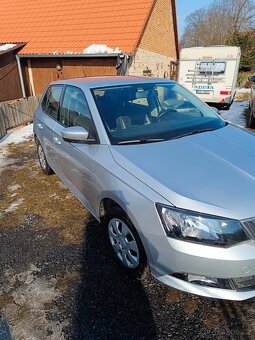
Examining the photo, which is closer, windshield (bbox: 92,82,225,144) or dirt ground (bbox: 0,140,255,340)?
dirt ground (bbox: 0,140,255,340)

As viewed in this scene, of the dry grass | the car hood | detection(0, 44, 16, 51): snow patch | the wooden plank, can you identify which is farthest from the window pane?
detection(0, 44, 16, 51): snow patch

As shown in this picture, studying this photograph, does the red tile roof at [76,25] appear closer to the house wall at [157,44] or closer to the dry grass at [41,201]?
the house wall at [157,44]

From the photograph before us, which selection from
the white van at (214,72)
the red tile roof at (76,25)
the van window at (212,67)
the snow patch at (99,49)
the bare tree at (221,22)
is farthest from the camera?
the bare tree at (221,22)

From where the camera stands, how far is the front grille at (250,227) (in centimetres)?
185

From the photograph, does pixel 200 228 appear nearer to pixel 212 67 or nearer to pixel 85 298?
pixel 85 298

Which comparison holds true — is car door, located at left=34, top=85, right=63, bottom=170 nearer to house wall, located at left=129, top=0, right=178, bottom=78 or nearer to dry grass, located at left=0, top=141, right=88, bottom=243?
dry grass, located at left=0, top=141, right=88, bottom=243

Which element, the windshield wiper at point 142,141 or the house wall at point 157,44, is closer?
the windshield wiper at point 142,141

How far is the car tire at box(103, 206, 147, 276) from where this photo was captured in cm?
236

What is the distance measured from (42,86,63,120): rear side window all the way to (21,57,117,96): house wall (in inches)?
276

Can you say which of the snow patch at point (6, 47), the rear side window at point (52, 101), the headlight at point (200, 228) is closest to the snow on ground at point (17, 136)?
the rear side window at point (52, 101)

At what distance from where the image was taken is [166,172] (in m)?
2.17

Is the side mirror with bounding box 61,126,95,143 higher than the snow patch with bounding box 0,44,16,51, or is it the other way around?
the snow patch with bounding box 0,44,16,51

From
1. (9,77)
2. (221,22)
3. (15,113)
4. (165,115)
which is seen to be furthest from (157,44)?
(221,22)

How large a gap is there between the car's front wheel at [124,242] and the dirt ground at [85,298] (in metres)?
0.17
